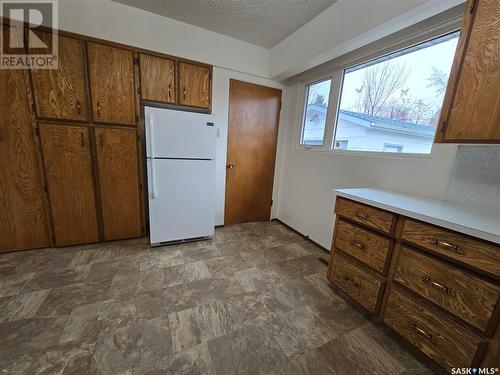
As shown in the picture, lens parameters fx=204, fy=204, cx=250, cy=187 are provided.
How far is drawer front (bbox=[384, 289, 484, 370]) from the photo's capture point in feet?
3.31

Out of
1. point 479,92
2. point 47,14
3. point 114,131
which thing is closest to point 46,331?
point 114,131

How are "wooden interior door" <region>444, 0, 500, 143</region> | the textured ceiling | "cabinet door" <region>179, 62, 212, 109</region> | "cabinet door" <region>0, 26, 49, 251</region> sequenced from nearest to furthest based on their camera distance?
1. "wooden interior door" <region>444, 0, 500, 143</region>
2. "cabinet door" <region>0, 26, 49, 251</region>
3. the textured ceiling
4. "cabinet door" <region>179, 62, 212, 109</region>

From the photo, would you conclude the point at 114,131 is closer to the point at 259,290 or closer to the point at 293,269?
the point at 259,290

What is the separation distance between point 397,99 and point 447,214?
3.94ft

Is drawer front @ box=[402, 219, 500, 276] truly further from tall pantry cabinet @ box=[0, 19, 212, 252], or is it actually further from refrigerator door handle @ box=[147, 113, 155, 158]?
tall pantry cabinet @ box=[0, 19, 212, 252]

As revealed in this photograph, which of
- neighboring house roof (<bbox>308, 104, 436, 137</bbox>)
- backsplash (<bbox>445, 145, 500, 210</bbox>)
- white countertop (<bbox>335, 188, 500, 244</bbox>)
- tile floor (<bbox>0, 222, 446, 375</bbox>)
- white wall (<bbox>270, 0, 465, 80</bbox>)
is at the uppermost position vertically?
white wall (<bbox>270, 0, 465, 80</bbox>)

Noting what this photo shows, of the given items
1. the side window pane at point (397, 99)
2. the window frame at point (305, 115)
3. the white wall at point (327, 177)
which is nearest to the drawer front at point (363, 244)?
the white wall at point (327, 177)

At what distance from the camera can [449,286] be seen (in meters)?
1.06

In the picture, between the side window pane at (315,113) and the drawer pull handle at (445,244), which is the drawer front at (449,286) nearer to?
the drawer pull handle at (445,244)

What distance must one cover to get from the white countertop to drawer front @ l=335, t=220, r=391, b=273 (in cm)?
23

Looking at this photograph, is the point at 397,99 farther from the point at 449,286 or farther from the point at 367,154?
the point at 449,286

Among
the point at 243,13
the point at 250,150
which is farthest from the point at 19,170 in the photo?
the point at 243,13

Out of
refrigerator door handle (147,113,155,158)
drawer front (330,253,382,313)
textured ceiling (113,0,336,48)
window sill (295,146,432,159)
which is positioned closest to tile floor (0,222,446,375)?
drawer front (330,253,382,313)

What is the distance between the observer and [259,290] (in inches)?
70.3
